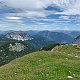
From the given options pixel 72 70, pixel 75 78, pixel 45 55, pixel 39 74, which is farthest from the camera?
pixel 45 55

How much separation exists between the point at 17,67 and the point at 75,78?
11.3 meters

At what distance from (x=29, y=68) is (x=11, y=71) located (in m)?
3.25

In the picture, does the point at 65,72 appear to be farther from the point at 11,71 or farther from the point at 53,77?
the point at 11,71

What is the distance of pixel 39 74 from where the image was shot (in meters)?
27.5

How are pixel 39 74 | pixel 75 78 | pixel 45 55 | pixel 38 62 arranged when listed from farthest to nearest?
pixel 45 55
pixel 38 62
pixel 39 74
pixel 75 78

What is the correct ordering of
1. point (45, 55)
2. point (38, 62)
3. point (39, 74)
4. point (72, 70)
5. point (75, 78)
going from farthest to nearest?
1. point (45, 55)
2. point (38, 62)
3. point (72, 70)
4. point (39, 74)
5. point (75, 78)

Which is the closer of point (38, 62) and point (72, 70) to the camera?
point (72, 70)

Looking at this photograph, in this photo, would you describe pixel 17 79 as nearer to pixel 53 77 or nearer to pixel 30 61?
pixel 53 77

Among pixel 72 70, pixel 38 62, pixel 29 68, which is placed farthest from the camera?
pixel 38 62

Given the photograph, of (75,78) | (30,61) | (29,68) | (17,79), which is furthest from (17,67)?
(75,78)

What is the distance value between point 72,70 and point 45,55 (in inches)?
587

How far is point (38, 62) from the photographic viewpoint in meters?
37.6

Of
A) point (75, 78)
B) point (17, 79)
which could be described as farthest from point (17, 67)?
point (75, 78)

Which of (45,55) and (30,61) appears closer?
(30,61)
